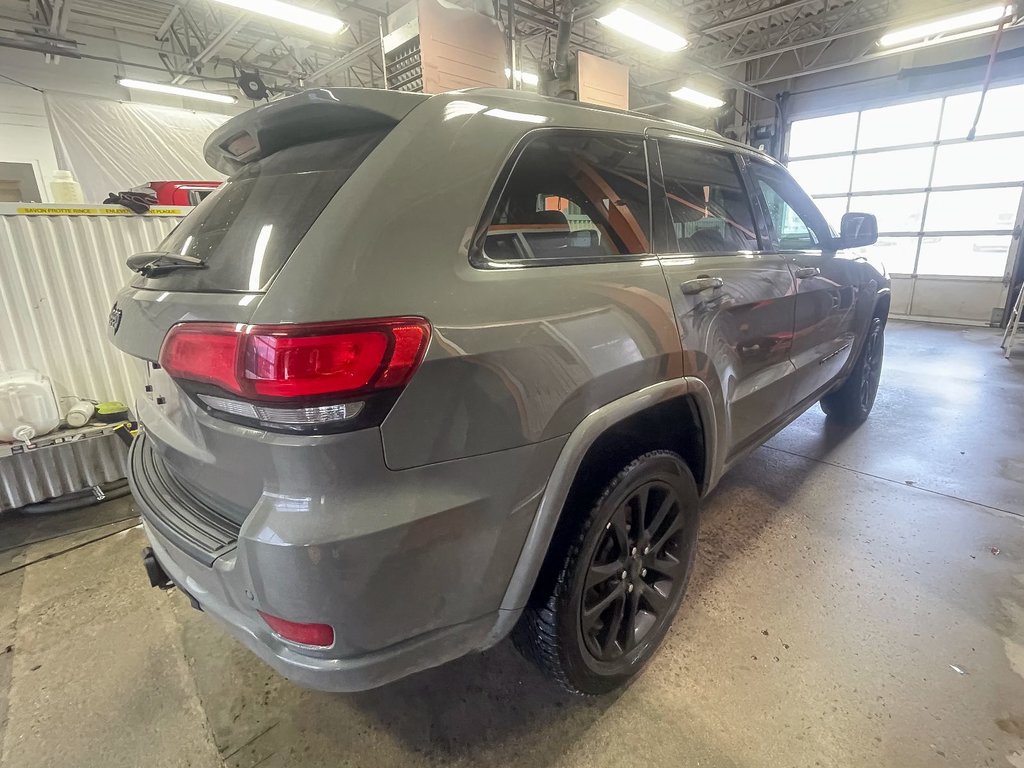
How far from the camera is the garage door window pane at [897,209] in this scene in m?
9.41

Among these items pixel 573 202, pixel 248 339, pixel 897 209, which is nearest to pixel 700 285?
pixel 573 202

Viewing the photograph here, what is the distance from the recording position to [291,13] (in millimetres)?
5566

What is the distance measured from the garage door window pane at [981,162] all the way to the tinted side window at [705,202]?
31.5 ft

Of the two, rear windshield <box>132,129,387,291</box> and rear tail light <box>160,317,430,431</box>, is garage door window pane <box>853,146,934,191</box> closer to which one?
rear windshield <box>132,129,387,291</box>

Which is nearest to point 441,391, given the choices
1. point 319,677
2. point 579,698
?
point 319,677

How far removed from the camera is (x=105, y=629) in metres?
1.97

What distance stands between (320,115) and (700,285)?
1179 mm

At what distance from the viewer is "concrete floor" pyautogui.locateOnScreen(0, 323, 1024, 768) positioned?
1.46 meters

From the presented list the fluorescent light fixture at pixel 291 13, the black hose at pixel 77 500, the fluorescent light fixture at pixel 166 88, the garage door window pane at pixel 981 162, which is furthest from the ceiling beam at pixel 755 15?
the black hose at pixel 77 500

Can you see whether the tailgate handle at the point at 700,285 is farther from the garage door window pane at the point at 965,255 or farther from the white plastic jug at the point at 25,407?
the garage door window pane at the point at 965,255

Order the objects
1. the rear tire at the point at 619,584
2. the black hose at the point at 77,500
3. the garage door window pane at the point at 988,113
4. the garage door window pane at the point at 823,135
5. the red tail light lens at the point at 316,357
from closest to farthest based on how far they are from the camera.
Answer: the red tail light lens at the point at 316,357, the rear tire at the point at 619,584, the black hose at the point at 77,500, the garage door window pane at the point at 988,113, the garage door window pane at the point at 823,135

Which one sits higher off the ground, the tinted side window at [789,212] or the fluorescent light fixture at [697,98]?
the fluorescent light fixture at [697,98]

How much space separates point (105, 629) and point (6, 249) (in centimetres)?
209

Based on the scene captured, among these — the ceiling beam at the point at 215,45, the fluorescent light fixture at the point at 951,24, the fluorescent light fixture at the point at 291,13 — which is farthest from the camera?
the ceiling beam at the point at 215,45
